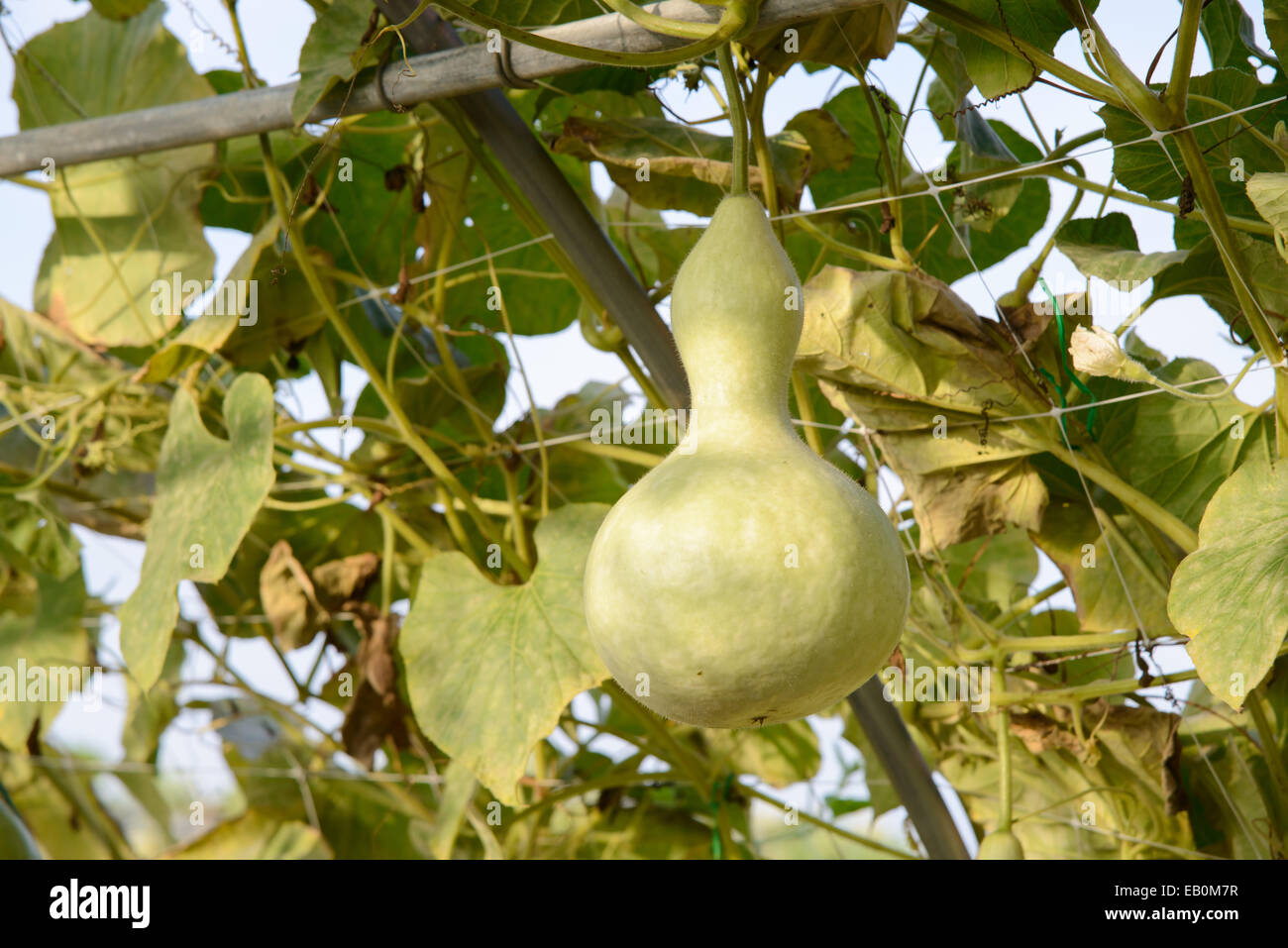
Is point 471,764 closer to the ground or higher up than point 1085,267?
closer to the ground

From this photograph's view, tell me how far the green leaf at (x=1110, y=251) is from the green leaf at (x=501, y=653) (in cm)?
46

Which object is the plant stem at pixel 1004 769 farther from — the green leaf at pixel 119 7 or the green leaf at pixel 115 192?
the green leaf at pixel 119 7

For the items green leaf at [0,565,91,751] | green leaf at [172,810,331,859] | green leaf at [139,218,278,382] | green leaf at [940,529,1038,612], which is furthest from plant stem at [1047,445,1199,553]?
green leaf at [0,565,91,751]

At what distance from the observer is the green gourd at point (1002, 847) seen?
0.91 meters

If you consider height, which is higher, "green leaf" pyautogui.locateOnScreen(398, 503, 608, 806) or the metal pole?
the metal pole

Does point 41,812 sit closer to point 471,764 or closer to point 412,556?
point 412,556

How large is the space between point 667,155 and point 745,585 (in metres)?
0.52

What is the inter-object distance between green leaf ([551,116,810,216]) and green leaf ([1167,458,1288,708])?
40 cm

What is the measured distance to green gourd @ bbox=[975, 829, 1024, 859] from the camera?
2.98ft

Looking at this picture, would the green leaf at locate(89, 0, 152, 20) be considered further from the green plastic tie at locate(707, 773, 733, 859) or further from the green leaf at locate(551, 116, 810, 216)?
the green plastic tie at locate(707, 773, 733, 859)

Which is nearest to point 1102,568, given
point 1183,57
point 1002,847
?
point 1002,847
